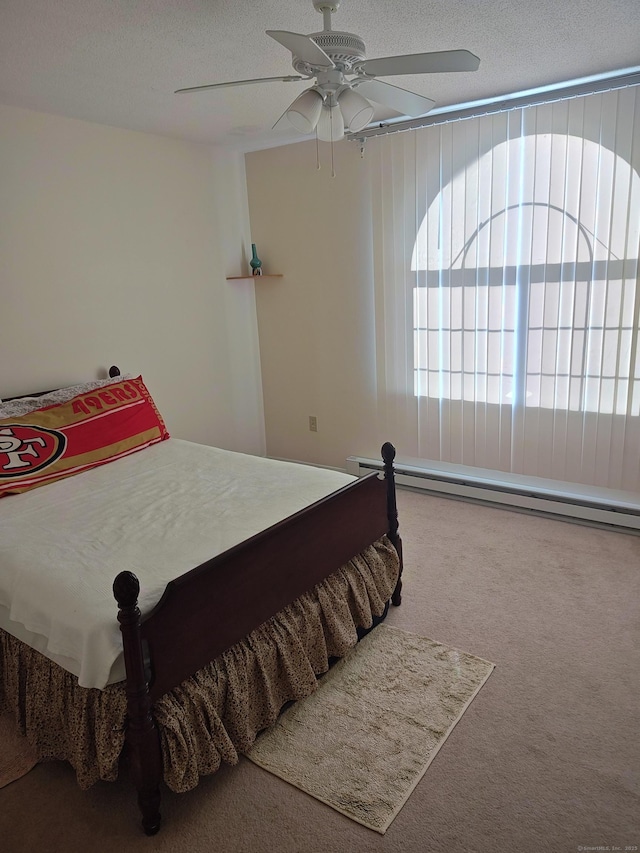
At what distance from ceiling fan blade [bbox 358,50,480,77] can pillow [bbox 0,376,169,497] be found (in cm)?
208

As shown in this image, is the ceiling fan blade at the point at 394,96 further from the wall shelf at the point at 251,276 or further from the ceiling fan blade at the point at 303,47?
the wall shelf at the point at 251,276

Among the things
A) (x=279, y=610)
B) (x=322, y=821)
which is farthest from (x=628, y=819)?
(x=279, y=610)

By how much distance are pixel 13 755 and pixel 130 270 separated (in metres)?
2.71

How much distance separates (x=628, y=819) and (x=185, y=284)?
12.0 feet

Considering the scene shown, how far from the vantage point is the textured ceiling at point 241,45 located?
2.12 metres

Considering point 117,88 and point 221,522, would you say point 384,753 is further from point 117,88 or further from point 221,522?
point 117,88

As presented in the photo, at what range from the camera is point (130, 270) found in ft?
12.4

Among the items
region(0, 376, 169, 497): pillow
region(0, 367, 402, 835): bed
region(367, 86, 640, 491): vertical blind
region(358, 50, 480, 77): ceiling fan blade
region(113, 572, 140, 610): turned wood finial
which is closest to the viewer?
region(113, 572, 140, 610): turned wood finial

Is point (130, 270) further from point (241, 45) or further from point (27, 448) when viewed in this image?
point (241, 45)

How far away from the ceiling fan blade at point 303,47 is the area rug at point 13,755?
92.4 inches

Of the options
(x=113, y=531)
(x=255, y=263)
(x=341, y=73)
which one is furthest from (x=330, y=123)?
(x=255, y=263)

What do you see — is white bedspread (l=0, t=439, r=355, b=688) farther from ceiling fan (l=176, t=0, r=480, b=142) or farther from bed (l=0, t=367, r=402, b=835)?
ceiling fan (l=176, t=0, r=480, b=142)

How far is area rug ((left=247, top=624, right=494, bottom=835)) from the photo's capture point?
1.84 m

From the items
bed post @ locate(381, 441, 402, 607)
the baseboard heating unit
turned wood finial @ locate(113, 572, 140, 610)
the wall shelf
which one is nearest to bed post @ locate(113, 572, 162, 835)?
turned wood finial @ locate(113, 572, 140, 610)
